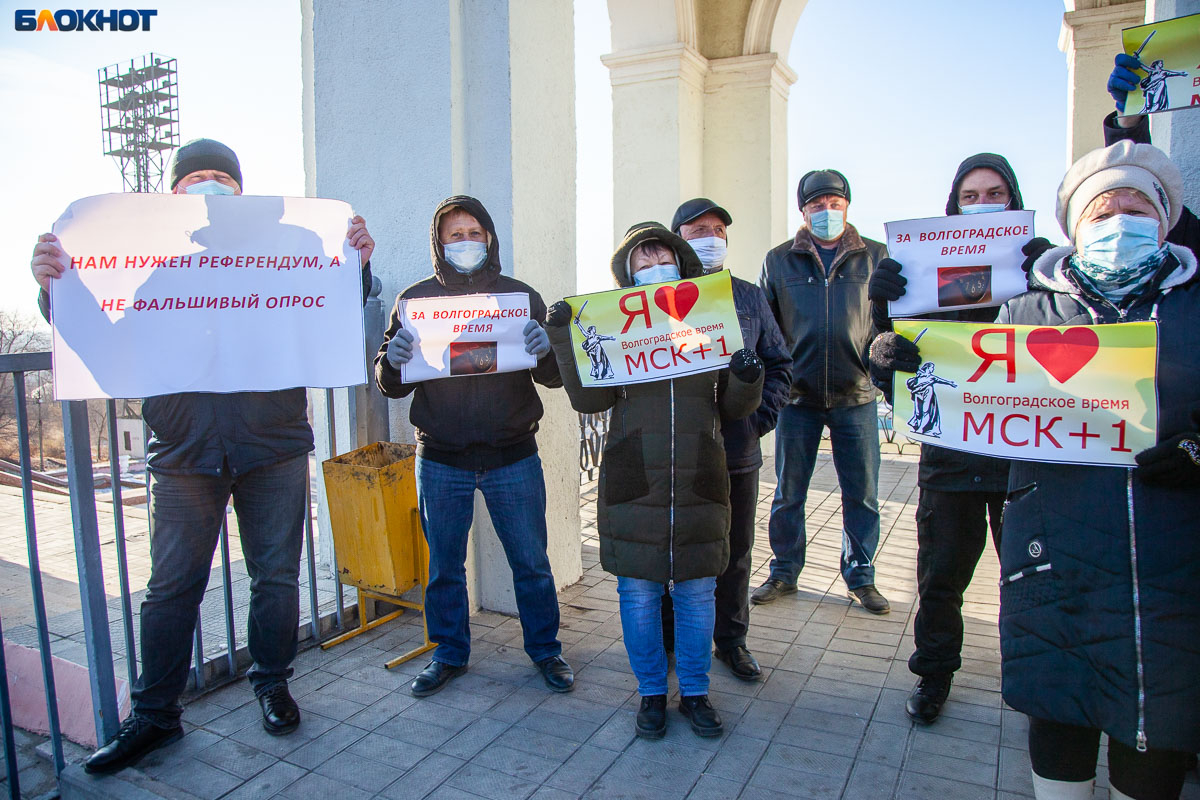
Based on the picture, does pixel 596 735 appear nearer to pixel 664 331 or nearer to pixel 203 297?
pixel 664 331

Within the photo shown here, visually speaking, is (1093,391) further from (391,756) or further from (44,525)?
(44,525)

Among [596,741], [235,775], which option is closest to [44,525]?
[235,775]

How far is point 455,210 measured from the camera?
3662 millimetres

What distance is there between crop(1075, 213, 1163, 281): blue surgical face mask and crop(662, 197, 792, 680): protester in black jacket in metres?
1.48

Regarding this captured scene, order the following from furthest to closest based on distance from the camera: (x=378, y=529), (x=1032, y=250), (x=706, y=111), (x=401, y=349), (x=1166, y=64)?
1. (x=706, y=111)
2. (x=378, y=529)
3. (x=401, y=349)
4. (x=1032, y=250)
5. (x=1166, y=64)

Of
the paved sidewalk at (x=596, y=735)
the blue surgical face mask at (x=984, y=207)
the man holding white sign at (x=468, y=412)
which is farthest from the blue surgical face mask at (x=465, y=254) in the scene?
the blue surgical face mask at (x=984, y=207)

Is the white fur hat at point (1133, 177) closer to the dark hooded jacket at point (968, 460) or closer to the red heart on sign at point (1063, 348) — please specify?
the red heart on sign at point (1063, 348)

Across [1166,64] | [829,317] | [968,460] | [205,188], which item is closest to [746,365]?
[968,460]

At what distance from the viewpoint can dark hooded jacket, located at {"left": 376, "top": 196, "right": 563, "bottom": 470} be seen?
3.65 m

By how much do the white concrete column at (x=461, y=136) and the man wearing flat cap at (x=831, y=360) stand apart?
53.1 inches

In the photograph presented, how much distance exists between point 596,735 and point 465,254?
221 cm

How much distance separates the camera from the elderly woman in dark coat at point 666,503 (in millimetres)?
3189

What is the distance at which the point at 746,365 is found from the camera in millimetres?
3135

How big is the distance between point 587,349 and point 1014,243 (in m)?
1.74
